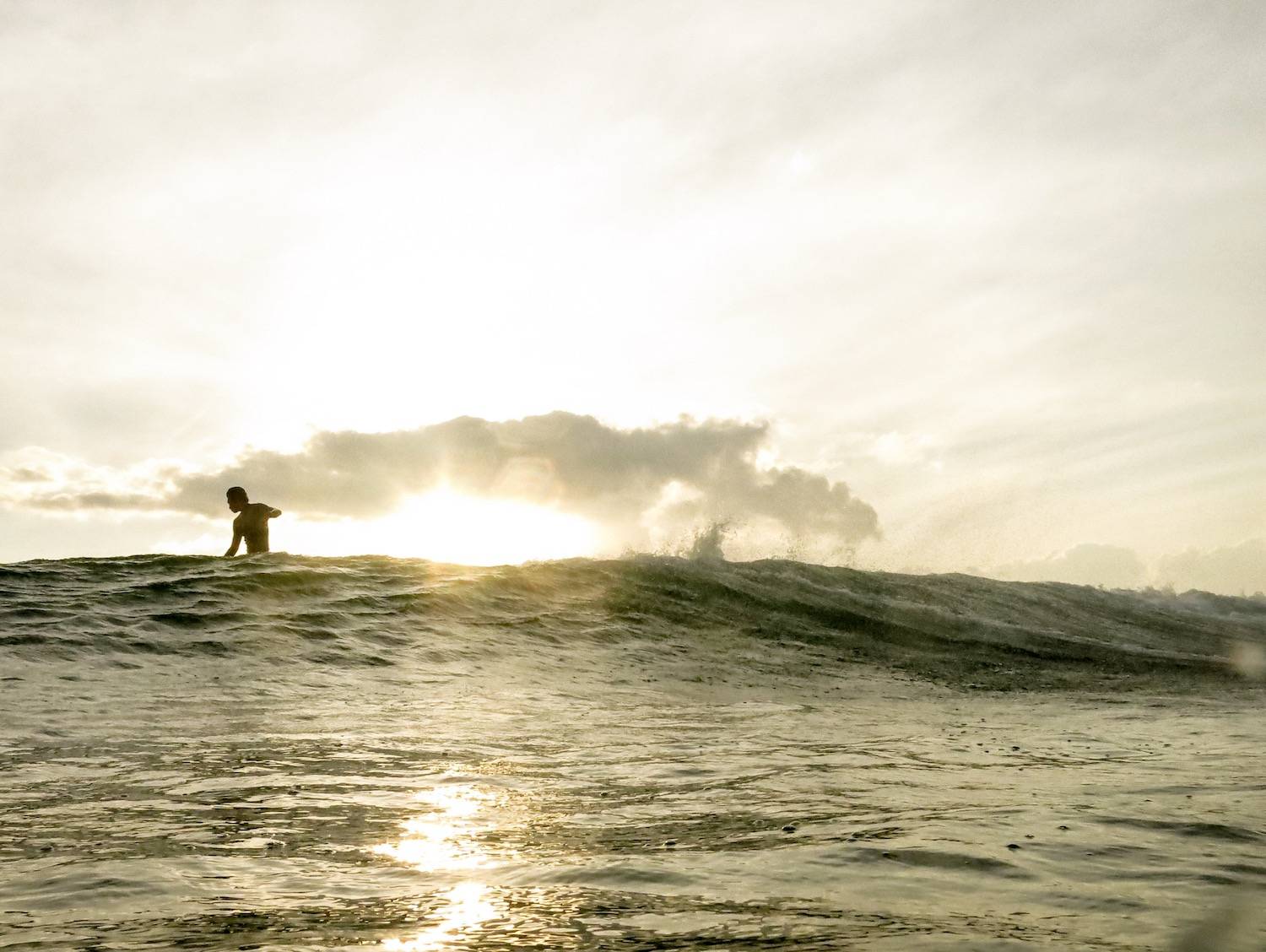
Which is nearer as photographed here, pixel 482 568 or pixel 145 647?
pixel 145 647

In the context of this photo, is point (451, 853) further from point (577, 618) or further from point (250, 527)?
point (250, 527)

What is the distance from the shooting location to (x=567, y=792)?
4277 mm

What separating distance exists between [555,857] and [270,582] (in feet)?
35.9

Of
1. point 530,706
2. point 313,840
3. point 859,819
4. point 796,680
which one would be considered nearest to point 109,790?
point 313,840

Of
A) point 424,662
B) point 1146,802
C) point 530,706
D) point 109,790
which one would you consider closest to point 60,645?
point 424,662

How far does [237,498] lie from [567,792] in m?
12.5

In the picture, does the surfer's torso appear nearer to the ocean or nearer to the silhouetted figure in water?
the silhouetted figure in water

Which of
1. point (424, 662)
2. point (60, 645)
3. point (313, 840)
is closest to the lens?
point (313, 840)

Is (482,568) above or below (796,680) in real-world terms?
above

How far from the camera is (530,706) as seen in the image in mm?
7707

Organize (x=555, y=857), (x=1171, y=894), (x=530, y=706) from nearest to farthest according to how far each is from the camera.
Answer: (x=1171, y=894) < (x=555, y=857) < (x=530, y=706)

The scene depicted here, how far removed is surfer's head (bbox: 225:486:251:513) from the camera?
1509 centimetres

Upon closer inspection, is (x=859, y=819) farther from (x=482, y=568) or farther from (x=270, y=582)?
(x=482, y=568)

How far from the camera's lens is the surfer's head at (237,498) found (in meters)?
15.1
